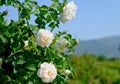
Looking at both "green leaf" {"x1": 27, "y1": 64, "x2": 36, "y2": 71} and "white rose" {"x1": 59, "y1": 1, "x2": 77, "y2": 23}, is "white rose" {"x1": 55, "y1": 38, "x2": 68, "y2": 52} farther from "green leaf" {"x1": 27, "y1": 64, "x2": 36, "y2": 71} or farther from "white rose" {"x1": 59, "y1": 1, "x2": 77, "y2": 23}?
"green leaf" {"x1": 27, "y1": 64, "x2": 36, "y2": 71}

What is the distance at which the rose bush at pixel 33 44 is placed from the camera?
11.2 feet

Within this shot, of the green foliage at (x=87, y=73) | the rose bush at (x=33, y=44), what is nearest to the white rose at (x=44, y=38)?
the rose bush at (x=33, y=44)

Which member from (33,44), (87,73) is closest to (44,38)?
(33,44)

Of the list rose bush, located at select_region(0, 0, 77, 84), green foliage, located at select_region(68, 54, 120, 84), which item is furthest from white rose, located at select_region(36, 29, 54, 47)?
green foliage, located at select_region(68, 54, 120, 84)

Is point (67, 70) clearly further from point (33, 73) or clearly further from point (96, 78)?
point (96, 78)

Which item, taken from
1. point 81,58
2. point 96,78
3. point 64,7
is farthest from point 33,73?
point 81,58

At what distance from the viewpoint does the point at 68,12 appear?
11.9ft

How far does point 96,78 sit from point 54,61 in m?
10.1

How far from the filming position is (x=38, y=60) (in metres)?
3.48

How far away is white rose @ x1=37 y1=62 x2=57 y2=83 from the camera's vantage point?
3.28 m

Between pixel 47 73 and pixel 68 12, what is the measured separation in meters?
0.61

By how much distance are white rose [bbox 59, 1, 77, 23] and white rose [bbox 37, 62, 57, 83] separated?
0.51m

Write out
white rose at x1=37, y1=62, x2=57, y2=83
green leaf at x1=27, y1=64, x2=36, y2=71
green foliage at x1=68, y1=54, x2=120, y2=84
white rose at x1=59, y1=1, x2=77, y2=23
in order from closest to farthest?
white rose at x1=37, y1=62, x2=57, y2=83
green leaf at x1=27, y1=64, x2=36, y2=71
white rose at x1=59, y1=1, x2=77, y2=23
green foliage at x1=68, y1=54, x2=120, y2=84

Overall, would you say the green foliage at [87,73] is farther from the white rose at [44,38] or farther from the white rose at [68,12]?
the white rose at [44,38]
